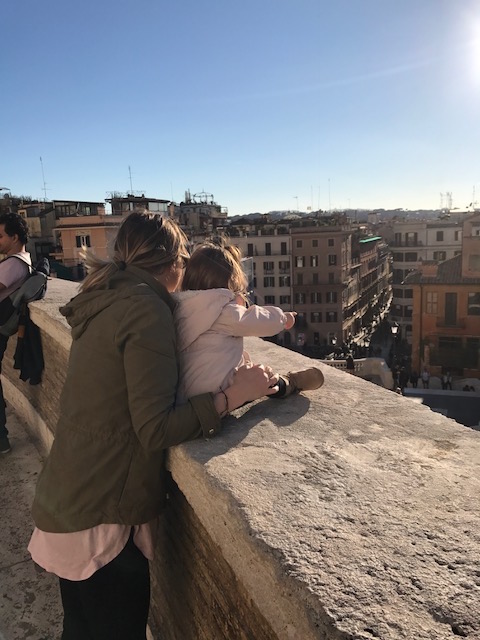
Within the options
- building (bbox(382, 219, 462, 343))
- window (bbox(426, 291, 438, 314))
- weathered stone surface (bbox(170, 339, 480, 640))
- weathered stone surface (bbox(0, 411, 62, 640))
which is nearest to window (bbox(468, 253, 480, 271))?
window (bbox(426, 291, 438, 314))

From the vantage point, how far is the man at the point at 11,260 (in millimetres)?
4258

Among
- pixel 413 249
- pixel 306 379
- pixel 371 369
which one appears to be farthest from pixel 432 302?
pixel 306 379

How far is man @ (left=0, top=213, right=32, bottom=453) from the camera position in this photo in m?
4.26

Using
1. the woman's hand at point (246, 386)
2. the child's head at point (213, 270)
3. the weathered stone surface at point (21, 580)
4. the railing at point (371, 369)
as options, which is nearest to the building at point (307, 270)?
the railing at point (371, 369)

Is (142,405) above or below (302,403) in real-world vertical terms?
above

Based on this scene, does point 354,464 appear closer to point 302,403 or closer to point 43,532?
point 302,403

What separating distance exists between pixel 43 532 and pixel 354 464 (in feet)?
3.52

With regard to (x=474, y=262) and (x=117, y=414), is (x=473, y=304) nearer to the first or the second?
(x=474, y=262)

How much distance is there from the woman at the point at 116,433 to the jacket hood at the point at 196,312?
3.6 inches

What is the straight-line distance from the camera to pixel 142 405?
1718 millimetres

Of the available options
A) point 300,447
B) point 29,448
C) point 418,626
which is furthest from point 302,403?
point 29,448

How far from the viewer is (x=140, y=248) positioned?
1979mm

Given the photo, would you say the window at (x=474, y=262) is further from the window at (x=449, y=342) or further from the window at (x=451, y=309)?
the window at (x=449, y=342)

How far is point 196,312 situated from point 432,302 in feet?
90.0
